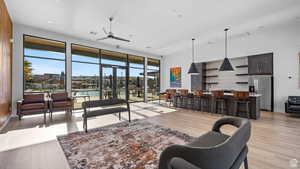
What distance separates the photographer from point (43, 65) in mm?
5500

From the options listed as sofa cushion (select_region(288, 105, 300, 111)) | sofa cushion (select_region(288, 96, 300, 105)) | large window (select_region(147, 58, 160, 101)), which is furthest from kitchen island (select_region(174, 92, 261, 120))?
large window (select_region(147, 58, 160, 101))

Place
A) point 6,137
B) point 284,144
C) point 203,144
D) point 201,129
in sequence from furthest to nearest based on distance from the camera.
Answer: point 201,129, point 6,137, point 284,144, point 203,144

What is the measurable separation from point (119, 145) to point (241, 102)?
4.53m

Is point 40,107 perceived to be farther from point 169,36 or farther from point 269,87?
point 269,87

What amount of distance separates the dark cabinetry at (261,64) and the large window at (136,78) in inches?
237

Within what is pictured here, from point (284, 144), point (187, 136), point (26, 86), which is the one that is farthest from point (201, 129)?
point (26, 86)

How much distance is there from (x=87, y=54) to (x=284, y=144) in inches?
305

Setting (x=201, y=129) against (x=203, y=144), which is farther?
(x=201, y=129)

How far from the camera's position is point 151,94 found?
962 centimetres

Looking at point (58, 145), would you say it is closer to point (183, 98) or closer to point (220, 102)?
point (183, 98)

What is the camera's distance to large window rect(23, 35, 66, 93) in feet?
17.1

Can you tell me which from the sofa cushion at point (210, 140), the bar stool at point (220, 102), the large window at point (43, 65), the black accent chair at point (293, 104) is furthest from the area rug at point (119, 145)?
the black accent chair at point (293, 104)

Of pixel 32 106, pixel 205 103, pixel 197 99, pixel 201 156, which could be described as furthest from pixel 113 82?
pixel 201 156

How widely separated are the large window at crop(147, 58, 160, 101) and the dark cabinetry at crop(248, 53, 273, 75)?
18.8 ft
